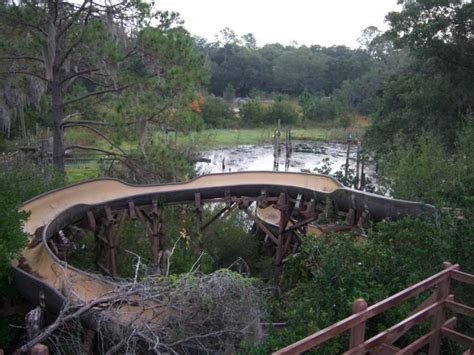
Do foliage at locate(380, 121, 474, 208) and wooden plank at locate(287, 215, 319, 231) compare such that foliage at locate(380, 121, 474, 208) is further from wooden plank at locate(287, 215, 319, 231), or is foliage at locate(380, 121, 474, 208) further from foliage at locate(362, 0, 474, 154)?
foliage at locate(362, 0, 474, 154)

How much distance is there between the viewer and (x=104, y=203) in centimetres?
1330

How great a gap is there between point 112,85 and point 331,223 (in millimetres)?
8165

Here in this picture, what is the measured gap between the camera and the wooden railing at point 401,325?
145 inches

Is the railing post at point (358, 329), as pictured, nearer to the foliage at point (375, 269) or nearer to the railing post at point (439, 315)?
the railing post at point (439, 315)

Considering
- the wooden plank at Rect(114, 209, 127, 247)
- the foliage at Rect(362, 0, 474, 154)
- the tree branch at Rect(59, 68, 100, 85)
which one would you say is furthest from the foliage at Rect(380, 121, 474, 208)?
the tree branch at Rect(59, 68, 100, 85)

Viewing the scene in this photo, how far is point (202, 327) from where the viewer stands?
6641mm

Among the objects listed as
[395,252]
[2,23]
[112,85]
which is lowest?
[395,252]

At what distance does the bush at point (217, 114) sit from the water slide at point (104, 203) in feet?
118

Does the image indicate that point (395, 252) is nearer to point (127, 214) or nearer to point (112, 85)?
point (127, 214)

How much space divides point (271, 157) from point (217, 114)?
1555 cm

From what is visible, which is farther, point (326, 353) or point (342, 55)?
point (342, 55)

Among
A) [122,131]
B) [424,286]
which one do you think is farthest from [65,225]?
[424,286]

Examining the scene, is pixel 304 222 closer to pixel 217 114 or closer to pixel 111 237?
pixel 111 237

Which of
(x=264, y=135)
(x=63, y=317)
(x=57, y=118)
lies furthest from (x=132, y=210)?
(x=264, y=135)
